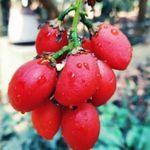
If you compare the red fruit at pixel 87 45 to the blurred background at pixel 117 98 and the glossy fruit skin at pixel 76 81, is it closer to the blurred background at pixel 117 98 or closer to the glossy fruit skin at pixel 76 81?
the glossy fruit skin at pixel 76 81

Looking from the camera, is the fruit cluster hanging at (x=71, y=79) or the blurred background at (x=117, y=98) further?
the blurred background at (x=117, y=98)

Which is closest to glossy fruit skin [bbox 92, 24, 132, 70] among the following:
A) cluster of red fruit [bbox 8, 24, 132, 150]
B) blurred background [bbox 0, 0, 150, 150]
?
cluster of red fruit [bbox 8, 24, 132, 150]

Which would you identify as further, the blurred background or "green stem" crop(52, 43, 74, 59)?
the blurred background

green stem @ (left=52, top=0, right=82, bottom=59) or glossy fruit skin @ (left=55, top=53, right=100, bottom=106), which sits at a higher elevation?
green stem @ (left=52, top=0, right=82, bottom=59)

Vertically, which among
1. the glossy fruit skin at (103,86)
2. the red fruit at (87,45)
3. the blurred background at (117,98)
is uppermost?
the red fruit at (87,45)

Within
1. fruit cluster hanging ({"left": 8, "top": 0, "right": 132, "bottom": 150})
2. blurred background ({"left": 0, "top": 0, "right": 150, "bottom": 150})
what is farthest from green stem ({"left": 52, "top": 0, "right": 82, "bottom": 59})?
blurred background ({"left": 0, "top": 0, "right": 150, "bottom": 150})

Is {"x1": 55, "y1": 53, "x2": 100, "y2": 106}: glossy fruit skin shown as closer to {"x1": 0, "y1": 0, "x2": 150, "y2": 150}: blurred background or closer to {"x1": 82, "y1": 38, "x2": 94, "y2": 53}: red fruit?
{"x1": 82, "y1": 38, "x2": 94, "y2": 53}: red fruit

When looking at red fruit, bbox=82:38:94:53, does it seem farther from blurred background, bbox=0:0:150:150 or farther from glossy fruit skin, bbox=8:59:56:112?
blurred background, bbox=0:0:150:150

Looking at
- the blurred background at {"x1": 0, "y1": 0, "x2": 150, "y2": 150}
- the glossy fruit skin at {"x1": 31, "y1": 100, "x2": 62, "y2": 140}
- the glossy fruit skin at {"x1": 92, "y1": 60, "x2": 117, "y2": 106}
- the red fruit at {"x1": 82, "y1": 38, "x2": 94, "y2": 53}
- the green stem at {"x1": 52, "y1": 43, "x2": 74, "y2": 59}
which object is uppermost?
the green stem at {"x1": 52, "y1": 43, "x2": 74, "y2": 59}

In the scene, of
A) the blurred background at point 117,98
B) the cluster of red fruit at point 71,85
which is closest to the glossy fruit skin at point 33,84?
the cluster of red fruit at point 71,85
